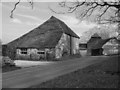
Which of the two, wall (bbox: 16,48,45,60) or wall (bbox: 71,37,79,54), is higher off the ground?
wall (bbox: 71,37,79,54)

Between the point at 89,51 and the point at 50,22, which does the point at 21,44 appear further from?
the point at 89,51

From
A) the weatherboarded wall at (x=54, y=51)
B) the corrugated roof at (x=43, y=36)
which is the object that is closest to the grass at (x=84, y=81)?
the weatherboarded wall at (x=54, y=51)

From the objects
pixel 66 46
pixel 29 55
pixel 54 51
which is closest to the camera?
pixel 54 51

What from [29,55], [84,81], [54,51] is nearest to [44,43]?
[54,51]

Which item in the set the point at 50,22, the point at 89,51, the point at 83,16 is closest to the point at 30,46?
the point at 50,22

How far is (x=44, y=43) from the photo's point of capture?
4125 centimetres

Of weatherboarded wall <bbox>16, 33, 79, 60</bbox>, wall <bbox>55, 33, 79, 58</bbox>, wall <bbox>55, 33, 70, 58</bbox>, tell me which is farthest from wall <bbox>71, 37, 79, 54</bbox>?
wall <bbox>55, 33, 70, 58</bbox>

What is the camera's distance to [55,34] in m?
43.4

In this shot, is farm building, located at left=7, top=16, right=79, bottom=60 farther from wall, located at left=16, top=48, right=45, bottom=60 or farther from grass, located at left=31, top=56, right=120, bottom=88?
grass, located at left=31, top=56, right=120, bottom=88

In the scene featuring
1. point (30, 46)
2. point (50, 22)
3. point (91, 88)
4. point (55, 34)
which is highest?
point (50, 22)

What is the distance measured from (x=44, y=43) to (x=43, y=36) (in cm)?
363

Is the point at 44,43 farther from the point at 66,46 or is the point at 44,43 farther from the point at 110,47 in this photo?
the point at 110,47

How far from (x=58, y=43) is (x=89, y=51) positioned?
40962mm

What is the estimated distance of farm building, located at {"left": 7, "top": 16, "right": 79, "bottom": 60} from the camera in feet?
132
